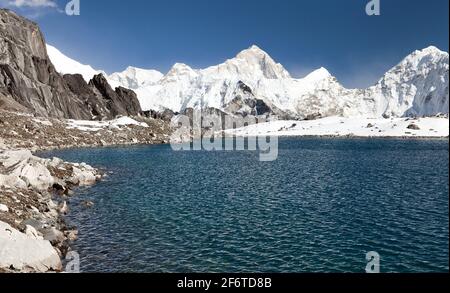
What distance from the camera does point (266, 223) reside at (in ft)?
126

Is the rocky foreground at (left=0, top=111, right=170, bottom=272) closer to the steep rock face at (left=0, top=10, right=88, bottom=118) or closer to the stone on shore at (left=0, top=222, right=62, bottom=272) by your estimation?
the stone on shore at (left=0, top=222, right=62, bottom=272)

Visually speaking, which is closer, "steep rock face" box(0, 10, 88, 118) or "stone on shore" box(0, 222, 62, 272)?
"stone on shore" box(0, 222, 62, 272)

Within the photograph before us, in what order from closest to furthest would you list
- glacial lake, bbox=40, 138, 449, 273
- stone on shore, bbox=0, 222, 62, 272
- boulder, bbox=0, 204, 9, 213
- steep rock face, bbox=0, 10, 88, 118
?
1. stone on shore, bbox=0, 222, 62, 272
2. glacial lake, bbox=40, 138, 449, 273
3. boulder, bbox=0, 204, 9, 213
4. steep rock face, bbox=0, 10, 88, 118

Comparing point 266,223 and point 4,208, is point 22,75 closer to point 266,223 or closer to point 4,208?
point 4,208

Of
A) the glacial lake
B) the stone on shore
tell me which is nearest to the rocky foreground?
the stone on shore

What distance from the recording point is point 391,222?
120 ft

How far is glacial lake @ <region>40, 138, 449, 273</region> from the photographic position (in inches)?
1120

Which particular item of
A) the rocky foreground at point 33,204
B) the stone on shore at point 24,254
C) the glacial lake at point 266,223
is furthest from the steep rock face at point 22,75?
the stone on shore at point 24,254

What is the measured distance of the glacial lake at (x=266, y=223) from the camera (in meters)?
28.4

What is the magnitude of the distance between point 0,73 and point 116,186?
474ft

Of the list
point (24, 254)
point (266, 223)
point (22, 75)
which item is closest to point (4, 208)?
point (24, 254)

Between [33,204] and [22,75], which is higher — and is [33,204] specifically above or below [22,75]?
below

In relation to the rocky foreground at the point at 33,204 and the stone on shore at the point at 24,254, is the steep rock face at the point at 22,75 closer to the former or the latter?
the rocky foreground at the point at 33,204
